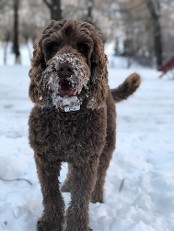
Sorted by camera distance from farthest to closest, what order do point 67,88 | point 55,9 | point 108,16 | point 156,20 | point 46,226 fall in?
point 108,16
point 156,20
point 55,9
point 46,226
point 67,88

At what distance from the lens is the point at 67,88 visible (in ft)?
11.1

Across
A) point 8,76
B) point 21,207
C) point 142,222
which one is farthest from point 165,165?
point 8,76

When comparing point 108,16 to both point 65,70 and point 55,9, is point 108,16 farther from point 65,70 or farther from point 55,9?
point 65,70

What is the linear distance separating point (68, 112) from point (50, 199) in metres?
0.91

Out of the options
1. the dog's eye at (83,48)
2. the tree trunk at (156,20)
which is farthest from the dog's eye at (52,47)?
the tree trunk at (156,20)

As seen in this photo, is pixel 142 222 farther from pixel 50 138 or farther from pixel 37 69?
pixel 37 69

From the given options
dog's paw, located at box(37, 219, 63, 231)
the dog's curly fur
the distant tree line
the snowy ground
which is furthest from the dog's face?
the distant tree line

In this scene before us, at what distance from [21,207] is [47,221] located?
0.42 meters

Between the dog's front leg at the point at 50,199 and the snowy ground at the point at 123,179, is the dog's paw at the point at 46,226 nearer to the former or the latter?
the dog's front leg at the point at 50,199

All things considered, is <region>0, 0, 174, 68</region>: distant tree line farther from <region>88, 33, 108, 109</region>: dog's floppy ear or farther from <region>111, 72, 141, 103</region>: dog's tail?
<region>88, 33, 108, 109</region>: dog's floppy ear

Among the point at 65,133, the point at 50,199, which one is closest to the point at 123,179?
the point at 50,199

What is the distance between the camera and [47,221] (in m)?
4.12

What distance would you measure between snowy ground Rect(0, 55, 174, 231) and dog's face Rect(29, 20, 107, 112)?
128 centimetres

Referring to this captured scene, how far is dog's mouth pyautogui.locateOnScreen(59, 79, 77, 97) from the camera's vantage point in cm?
332
